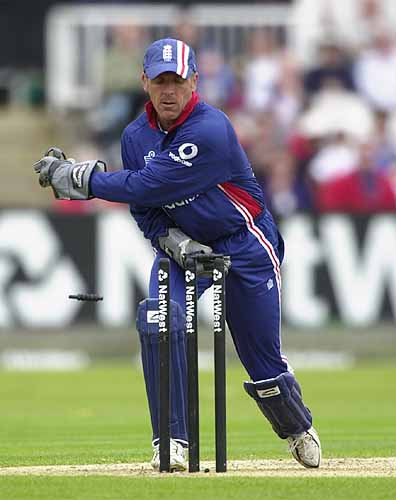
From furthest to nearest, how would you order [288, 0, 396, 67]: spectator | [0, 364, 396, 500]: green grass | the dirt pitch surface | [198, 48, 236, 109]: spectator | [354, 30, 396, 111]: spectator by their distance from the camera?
[288, 0, 396, 67]: spectator
[354, 30, 396, 111]: spectator
[198, 48, 236, 109]: spectator
the dirt pitch surface
[0, 364, 396, 500]: green grass

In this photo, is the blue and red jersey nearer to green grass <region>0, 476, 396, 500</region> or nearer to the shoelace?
the shoelace

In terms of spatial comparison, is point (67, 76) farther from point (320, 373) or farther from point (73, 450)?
point (73, 450)

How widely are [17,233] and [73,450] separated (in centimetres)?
904

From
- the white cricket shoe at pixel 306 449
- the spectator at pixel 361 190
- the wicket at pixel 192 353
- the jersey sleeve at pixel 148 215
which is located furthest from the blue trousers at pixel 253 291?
the spectator at pixel 361 190

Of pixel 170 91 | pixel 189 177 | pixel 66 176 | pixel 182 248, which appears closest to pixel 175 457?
pixel 182 248

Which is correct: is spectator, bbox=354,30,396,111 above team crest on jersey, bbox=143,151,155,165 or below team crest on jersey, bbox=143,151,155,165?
above

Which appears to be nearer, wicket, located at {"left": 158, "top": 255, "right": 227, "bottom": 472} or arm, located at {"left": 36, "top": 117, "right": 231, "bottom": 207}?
wicket, located at {"left": 158, "top": 255, "right": 227, "bottom": 472}

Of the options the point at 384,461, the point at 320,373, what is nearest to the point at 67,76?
the point at 320,373

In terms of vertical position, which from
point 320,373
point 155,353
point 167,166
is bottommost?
point 320,373

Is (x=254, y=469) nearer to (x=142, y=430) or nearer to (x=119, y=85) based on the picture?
(x=142, y=430)

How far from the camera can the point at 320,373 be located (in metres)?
18.8

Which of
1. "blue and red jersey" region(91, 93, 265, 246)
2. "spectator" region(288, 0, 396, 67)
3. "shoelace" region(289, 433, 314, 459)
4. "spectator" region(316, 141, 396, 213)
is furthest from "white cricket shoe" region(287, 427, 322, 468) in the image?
"spectator" region(288, 0, 396, 67)

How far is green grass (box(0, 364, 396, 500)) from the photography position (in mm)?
7926

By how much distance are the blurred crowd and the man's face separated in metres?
12.2
